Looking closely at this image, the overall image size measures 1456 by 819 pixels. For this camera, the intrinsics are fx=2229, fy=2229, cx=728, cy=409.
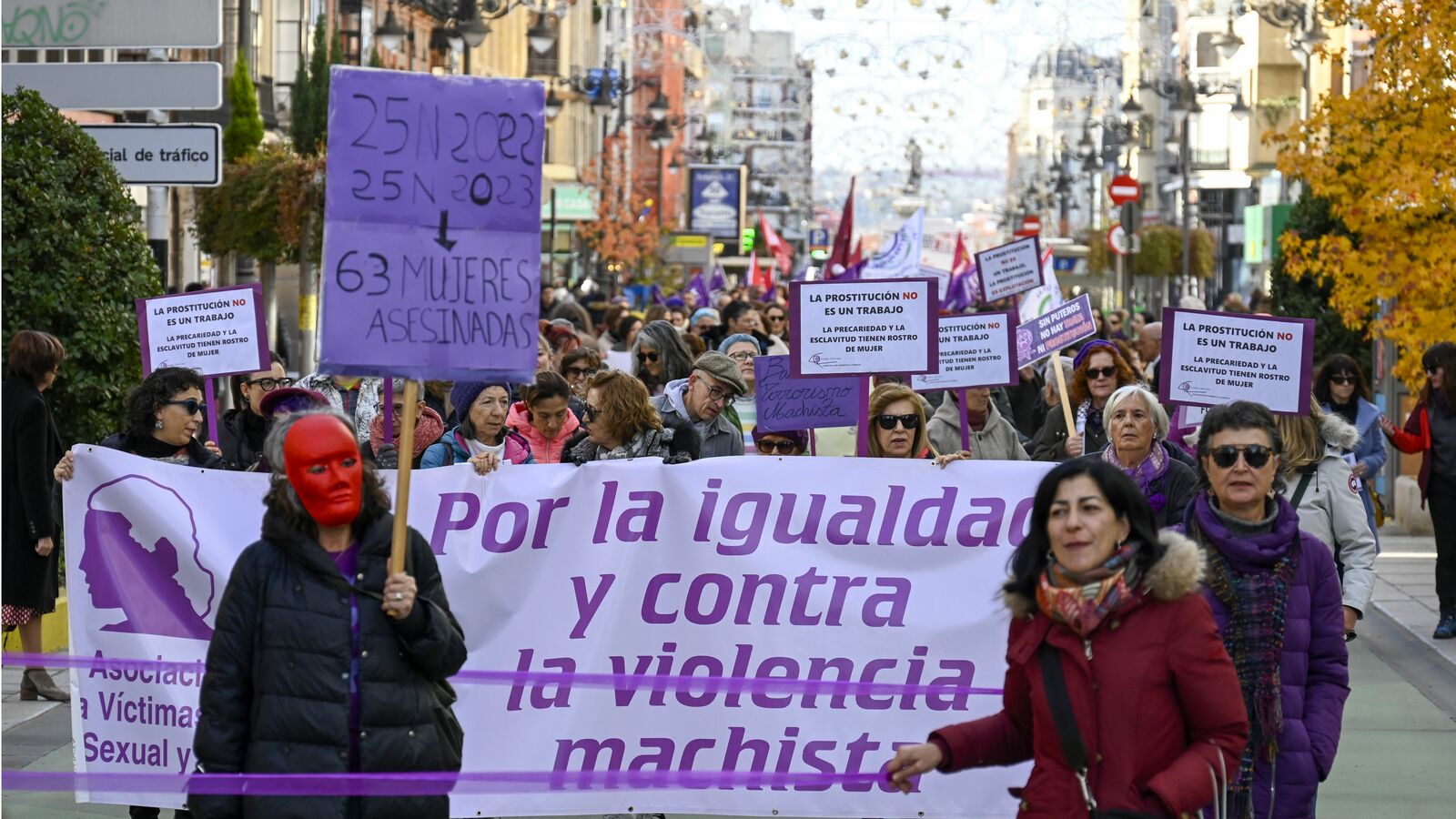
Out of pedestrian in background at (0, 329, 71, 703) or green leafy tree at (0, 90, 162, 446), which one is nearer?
pedestrian in background at (0, 329, 71, 703)

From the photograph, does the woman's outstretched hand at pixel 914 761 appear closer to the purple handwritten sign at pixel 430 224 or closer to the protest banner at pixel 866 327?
the purple handwritten sign at pixel 430 224

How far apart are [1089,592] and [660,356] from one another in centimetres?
846

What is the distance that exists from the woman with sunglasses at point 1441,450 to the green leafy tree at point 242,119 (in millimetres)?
21280

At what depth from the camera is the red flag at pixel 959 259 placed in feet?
107

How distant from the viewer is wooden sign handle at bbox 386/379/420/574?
488 centimetres

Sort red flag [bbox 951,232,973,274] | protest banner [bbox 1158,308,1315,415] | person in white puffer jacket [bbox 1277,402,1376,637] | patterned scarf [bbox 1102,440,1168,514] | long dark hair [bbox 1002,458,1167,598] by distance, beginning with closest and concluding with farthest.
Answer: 1. long dark hair [bbox 1002,458,1167,598]
2. person in white puffer jacket [bbox 1277,402,1376,637]
3. patterned scarf [bbox 1102,440,1168,514]
4. protest banner [bbox 1158,308,1315,415]
5. red flag [bbox 951,232,973,274]

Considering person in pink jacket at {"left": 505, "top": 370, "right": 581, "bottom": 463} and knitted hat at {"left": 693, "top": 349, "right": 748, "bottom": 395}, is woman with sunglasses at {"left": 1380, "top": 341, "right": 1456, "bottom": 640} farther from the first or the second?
person in pink jacket at {"left": 505, "top": 370, "right": 581, "bottom": 463}

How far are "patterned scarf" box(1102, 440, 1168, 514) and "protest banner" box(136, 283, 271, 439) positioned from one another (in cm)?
381

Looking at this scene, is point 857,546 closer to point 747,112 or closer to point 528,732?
point 528,732

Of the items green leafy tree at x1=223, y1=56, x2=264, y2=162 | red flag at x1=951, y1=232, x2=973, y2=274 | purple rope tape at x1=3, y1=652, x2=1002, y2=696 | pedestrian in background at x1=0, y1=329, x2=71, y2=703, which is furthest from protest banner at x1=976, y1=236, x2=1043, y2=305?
green leafy tree at x1=223, y1=56, x2=264, y2=162

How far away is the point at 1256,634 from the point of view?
5227mm

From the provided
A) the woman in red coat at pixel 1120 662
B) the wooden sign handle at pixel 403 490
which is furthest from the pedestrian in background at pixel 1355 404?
the woman in red coat at pixel 1120 662

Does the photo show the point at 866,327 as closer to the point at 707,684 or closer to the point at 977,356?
the point at 977,356

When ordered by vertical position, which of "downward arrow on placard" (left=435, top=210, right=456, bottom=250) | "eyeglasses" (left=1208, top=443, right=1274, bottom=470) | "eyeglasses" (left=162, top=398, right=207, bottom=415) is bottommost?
"eyeglasses" (left=162, top=398, right=207, bottom=415)
